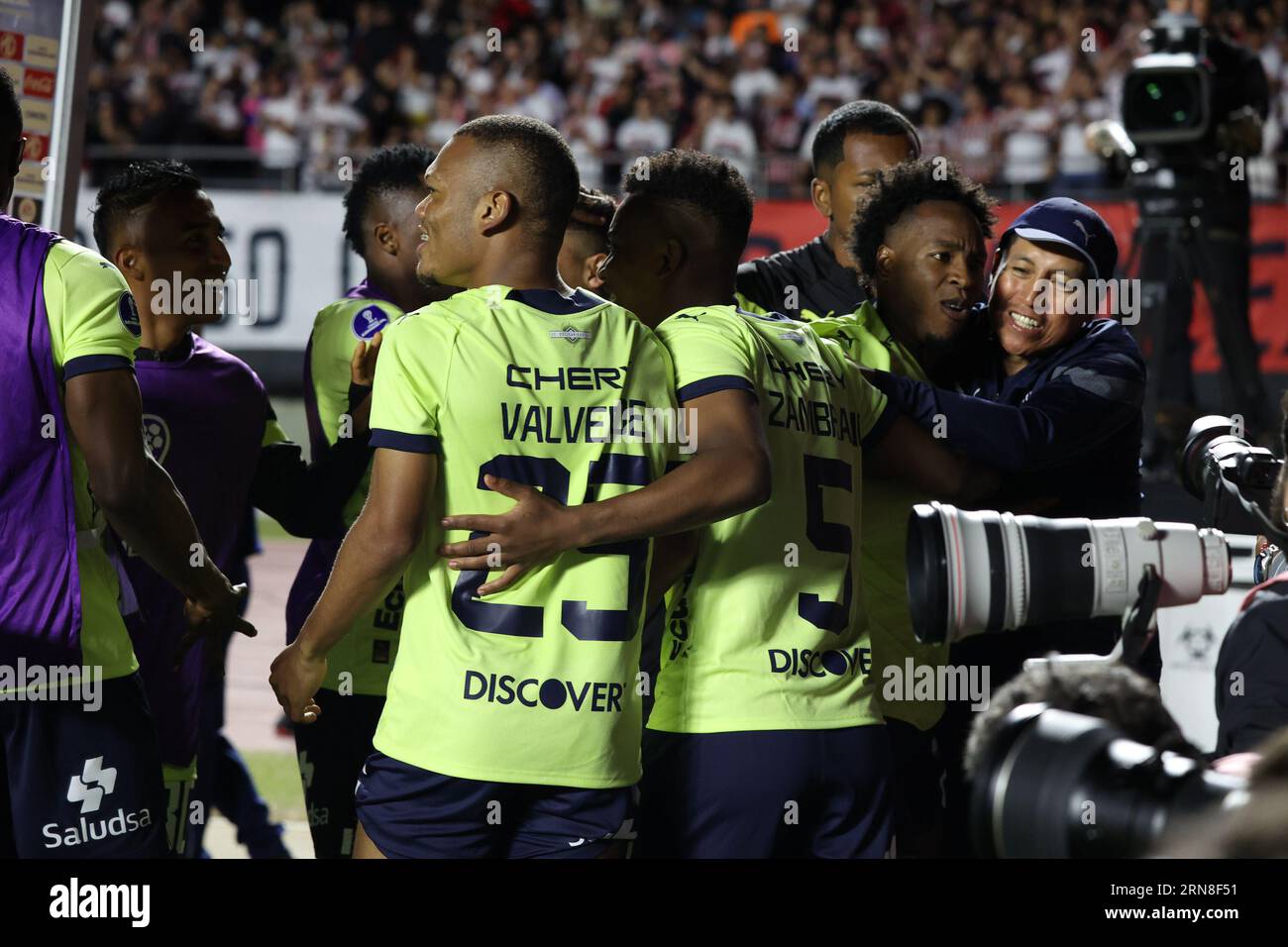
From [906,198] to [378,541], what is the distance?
1521mm

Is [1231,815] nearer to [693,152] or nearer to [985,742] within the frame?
[985,742]

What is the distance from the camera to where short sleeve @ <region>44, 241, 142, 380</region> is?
2.55 meters

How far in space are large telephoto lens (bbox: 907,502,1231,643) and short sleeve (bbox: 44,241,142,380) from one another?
1380mm

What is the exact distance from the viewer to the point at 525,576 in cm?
248

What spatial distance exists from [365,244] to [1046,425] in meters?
1.89

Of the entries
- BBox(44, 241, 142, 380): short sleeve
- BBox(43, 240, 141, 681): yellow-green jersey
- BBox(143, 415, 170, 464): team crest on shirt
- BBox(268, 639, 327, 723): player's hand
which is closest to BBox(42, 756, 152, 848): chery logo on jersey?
BBox(43, 240, 141, 681): yellow-green jersey

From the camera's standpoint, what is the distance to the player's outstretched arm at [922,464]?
2.96 meters

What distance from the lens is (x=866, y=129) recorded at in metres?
4.16

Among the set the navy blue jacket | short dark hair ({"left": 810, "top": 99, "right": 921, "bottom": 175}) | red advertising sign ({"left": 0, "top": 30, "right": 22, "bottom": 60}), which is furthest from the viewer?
short dark hair ({"left": 810, "top": 99, "right": 921, "bottom": 175})

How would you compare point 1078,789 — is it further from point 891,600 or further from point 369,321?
point 369,321

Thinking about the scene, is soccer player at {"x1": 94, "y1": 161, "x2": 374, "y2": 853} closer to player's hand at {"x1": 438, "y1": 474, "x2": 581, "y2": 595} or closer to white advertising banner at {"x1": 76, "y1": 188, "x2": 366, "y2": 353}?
player's hand at {"x1": 438, "y1": 474, "x2": 581, "y2": 595}

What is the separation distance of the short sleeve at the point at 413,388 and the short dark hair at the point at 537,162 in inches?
11.5

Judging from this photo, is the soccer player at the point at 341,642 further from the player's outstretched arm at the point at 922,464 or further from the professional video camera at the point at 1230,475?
the professional video camera at the point at 1230,475

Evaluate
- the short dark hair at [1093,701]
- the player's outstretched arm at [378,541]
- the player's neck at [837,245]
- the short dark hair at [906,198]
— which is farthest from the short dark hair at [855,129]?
the short dark hair at [1093,701]
